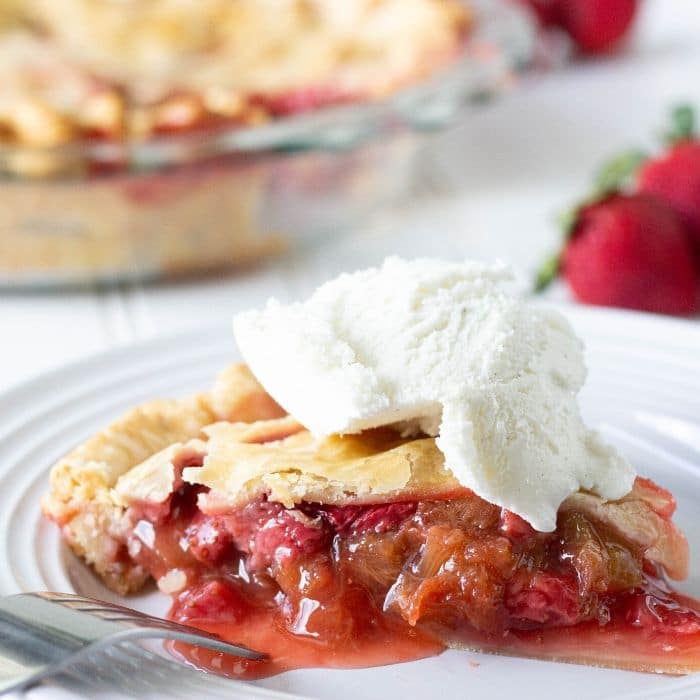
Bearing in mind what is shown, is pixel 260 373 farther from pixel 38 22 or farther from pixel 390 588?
pixel 38 22

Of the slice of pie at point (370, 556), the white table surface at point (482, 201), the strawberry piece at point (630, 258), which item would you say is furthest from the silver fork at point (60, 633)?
the strawberry piece at point (630, 258)

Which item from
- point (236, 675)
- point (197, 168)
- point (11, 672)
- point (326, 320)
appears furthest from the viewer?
point (197, 168)

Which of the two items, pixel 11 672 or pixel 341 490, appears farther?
pixel 341 490

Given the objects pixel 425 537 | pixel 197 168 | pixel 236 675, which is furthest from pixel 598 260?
pixel 236 675

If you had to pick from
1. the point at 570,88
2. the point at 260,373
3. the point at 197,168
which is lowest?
the point at 260,373

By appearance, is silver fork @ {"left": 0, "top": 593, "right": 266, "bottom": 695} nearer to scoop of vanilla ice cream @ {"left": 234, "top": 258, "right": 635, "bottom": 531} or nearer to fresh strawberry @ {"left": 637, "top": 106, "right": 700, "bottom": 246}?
scoop of vanilla ice cream @ {"left": 234, "top": 258, "right": 635, "bottom": 531}
